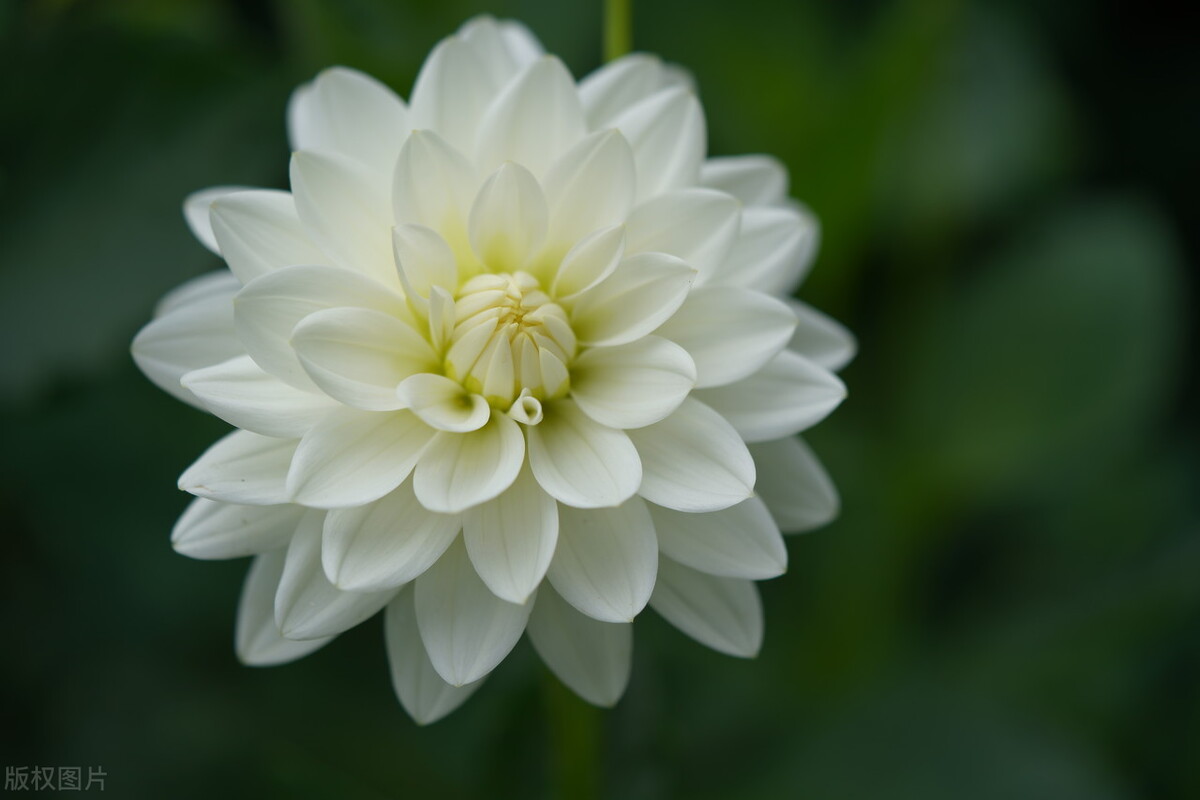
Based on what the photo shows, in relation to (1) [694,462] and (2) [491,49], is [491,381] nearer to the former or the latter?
(1) [694,462]

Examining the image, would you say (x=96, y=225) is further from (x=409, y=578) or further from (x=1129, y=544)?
(x=1129, y=544)

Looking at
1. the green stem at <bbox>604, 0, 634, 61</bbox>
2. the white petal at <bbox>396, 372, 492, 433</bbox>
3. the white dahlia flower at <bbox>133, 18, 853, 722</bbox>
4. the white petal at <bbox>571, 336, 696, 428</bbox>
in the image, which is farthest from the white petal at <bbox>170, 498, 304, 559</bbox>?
the green stem at <bbox>604, 0, 634, 61</bbox>

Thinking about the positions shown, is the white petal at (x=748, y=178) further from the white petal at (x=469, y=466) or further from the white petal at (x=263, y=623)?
the white petal at (x=263, y=623)

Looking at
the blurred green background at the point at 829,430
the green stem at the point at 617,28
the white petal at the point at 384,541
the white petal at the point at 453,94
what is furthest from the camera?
the blurred green background at the point at 829,430

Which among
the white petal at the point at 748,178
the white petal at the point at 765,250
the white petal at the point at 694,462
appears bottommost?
the white petal at the point at 694,462

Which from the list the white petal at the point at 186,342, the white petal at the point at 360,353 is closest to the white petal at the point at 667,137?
the white petal at the point at 360,353

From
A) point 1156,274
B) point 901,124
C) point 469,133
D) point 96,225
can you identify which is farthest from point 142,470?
point 1156,274
